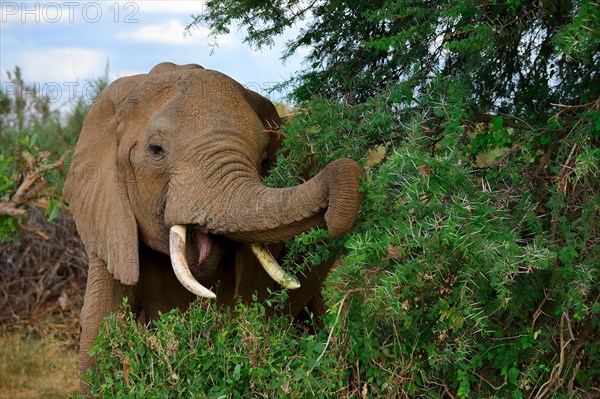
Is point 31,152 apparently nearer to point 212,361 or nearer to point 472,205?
point 212,361

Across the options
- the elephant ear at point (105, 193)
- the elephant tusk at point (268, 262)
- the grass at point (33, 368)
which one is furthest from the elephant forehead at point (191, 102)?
the grass at point (33, 368)

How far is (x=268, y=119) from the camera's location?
21.0 feet

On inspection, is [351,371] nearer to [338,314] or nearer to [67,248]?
[338,314]

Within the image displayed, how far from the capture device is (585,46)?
15.4ft

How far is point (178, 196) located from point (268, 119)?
3.79 ft

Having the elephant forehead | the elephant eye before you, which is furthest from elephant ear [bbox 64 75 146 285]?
the elephant eye

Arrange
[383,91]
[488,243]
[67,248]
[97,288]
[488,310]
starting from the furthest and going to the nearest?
1. [67,248]
2. [97,288]
3. [383,91]
4. [488,310]
5. [488,243]

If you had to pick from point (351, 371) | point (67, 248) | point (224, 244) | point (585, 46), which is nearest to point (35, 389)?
point (67, 248)

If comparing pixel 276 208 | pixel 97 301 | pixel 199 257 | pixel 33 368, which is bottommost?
pixel 33 368

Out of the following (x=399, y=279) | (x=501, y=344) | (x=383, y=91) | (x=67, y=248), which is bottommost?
(x=67, y=248)

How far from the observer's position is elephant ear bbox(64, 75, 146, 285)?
18.8 ft

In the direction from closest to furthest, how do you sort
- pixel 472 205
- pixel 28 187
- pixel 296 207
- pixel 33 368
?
pixel 472 205 → pixel 296 207 → pixel 28 187 → pixel 33 368

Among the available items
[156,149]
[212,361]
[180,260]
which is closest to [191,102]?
[156,149]

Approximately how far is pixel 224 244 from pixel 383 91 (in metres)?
1.23
